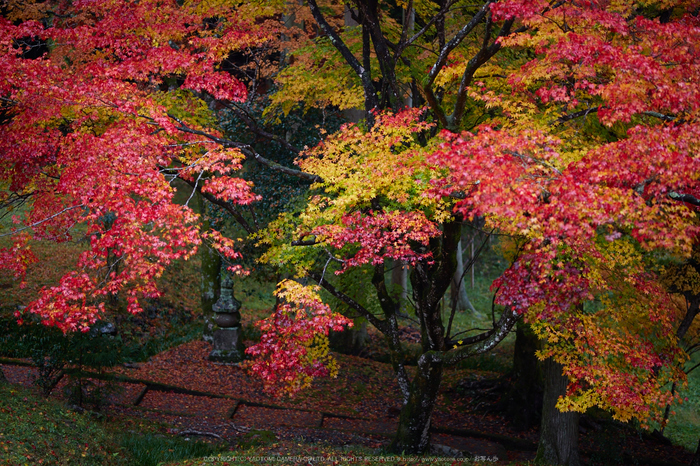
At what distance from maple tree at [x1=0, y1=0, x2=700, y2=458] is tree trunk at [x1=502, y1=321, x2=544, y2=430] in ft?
12.3

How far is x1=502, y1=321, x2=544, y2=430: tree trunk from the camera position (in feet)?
41.9

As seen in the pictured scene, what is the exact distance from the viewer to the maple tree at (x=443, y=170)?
5.63 m

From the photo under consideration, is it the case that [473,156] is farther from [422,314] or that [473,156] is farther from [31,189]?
[31,189]

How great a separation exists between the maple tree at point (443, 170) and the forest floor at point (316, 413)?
210 cm

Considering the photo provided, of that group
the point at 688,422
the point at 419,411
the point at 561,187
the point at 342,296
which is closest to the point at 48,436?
the point at 342,296

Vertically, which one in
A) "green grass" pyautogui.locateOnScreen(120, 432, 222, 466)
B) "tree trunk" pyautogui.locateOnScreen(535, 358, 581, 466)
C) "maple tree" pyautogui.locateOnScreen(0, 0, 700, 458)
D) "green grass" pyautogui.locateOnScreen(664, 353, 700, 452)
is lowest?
"green grass" pyautogui.locateOnScreen(664, 353, 700, 452)

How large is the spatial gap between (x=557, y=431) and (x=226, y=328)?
844cm

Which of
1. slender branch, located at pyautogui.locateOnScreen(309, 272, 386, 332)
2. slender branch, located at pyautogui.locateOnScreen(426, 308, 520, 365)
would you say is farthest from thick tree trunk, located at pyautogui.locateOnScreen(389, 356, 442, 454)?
slender branch, located at pyautogui.locateOnScreen(309, 272, 386, 332)

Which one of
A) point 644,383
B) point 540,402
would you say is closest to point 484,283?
point 540,402

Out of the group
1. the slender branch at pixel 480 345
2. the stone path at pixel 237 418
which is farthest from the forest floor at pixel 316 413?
the slender branch at pixel 480 345

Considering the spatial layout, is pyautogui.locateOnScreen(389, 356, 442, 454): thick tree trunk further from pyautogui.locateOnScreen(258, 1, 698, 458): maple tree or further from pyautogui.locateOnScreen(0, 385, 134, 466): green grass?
pyautogui.locateOnScreen(0, 385, 134, 466): green grass

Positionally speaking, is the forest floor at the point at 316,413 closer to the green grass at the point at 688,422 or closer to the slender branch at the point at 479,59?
the green grass at the point at 688,422

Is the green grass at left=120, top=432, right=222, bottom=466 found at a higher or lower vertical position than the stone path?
higher

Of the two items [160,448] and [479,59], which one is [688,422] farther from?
[160,448]
